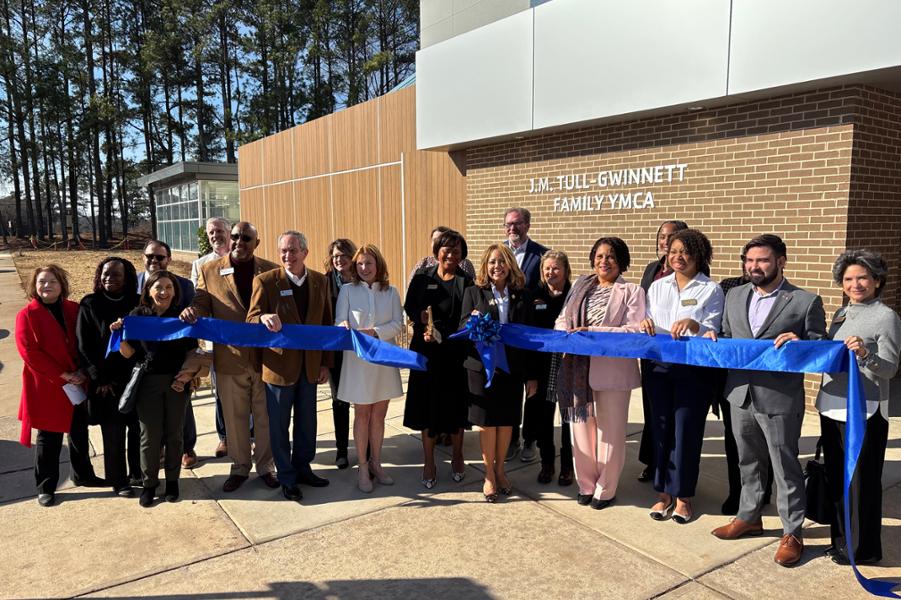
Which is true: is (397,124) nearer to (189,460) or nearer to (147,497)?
(189,460)

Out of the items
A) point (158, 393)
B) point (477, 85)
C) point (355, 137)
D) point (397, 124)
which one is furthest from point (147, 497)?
point (355, 137)

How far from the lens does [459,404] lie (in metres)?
4.62

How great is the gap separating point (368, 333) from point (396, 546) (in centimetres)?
149

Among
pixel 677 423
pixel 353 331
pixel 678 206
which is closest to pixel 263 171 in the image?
pixel 678 206

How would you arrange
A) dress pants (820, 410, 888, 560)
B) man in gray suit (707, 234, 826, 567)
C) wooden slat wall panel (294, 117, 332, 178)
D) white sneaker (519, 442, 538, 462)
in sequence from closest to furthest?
dress pants (820, 410, 888, 560)
man in gray suit (707, 234, 826, 567)
white sneaker (519, 442, 538, 462)
wooden slat wall panel (294, 117, 332, 178)

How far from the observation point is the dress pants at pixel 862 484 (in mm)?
3398

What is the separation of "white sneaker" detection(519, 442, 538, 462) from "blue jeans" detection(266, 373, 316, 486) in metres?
1.72

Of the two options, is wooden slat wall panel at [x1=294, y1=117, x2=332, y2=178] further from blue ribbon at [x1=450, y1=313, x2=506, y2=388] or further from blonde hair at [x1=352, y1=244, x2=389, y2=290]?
blue ribbon at [x1=450, y1=313, x2=506, y2=388]

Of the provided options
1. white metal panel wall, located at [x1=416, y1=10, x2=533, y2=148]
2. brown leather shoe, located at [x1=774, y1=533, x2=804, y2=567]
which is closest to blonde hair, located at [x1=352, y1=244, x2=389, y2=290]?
brown leather shoe, located at [x1=774, y1=533, x2=804, y2=567]

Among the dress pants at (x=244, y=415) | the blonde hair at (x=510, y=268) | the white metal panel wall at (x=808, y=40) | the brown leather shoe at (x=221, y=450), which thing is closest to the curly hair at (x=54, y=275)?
the dress pants at (x=244, y=415)

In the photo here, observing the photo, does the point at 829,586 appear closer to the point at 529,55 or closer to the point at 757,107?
the point at 757,107

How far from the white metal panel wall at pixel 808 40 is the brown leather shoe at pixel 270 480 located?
5709mm

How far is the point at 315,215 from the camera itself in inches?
673

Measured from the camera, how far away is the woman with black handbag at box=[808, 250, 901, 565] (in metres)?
3.30
